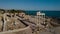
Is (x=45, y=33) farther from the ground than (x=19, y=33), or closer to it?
closer to it

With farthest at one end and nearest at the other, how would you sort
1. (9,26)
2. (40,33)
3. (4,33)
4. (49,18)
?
(49,18)
(40,33)
(9,26)
(4,33)

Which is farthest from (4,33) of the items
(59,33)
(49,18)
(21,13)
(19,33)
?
(49,18)

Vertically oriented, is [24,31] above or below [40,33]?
above

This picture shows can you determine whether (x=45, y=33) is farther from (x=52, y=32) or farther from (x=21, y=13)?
(x=21, y=13)

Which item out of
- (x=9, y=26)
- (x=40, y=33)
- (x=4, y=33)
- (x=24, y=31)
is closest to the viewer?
(x=4, y=33)

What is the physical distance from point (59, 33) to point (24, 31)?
6.19ft

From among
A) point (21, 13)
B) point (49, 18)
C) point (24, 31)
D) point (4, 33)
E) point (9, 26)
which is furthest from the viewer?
point (49, 18)

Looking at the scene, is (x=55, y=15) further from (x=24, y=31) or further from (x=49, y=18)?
(x=24, y=31)

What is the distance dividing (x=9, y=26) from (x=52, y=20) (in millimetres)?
4021

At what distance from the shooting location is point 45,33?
4.58 meters

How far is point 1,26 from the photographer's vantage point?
3.36 metres

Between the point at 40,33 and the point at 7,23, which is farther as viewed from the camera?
the point at 40,33

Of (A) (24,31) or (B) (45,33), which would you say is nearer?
(A) (24,31)

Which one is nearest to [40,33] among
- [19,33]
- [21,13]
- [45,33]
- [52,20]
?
[45,33]
